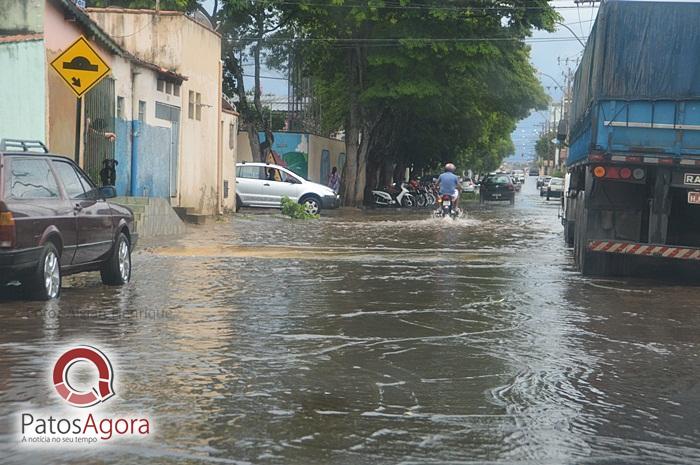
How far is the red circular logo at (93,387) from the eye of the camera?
699cm

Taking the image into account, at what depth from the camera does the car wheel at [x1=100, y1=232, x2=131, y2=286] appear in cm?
1378

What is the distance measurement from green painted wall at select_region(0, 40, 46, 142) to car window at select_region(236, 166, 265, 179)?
18.8 m

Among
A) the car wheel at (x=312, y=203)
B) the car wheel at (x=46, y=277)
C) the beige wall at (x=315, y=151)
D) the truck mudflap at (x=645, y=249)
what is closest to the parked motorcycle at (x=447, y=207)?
A: the car wheel at (x=312, y=203)

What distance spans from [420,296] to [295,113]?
179ft

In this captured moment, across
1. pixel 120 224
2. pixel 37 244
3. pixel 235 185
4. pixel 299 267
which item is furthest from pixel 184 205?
pixel 37 244

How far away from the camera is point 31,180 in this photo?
Result: 12047 mm

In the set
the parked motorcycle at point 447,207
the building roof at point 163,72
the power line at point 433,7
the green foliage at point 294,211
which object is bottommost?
the green foliage at point 294,211

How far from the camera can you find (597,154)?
14.9m

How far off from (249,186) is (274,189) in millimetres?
1034

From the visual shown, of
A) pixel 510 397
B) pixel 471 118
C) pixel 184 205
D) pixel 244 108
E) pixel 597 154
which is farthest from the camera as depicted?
pixel 471 118

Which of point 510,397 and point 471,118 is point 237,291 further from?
point 471,118

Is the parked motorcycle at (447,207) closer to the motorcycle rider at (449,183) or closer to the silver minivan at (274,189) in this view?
the motorcycle rider at (449,183)

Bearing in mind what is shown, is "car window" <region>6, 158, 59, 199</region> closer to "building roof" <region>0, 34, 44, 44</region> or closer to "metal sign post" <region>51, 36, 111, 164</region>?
"metal sign post" <region>51, 36, 111, 164</region>

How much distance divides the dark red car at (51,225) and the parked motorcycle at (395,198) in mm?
36335
